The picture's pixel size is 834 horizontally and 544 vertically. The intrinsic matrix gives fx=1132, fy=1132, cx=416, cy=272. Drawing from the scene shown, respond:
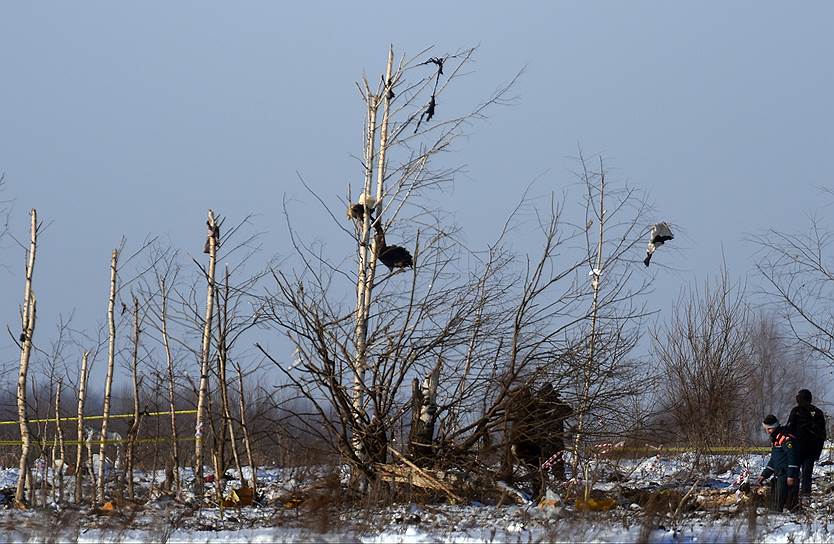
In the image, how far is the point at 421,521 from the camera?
10.8m

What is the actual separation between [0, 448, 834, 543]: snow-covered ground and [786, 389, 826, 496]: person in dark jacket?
1.35 ft

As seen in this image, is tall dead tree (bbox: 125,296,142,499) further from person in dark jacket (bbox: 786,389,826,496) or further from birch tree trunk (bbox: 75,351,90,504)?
person in dark jacket (bbox: 786,389,826,496)

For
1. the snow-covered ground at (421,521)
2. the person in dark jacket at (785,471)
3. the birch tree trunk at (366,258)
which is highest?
the birch tree trunk at (366,258)

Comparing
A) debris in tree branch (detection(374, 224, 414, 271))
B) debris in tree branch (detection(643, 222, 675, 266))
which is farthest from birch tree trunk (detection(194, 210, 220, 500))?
debris in tree branch (detection(643, 222, 675, 266))

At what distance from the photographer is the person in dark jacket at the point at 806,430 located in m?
13.8

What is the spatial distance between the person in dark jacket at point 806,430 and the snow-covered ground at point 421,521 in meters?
0.41

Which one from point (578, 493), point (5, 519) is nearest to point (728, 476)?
point (578, 493)

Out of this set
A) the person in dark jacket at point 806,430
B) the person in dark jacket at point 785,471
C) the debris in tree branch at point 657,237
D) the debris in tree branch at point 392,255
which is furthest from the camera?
the debris in tree branch at point 657,237

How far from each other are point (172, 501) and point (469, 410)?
12.0ft

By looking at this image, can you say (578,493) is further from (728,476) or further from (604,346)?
(728,476)

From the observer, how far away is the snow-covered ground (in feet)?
28.5

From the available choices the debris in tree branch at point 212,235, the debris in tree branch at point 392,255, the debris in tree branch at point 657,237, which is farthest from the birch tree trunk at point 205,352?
the debris in tree branch at point 657,237

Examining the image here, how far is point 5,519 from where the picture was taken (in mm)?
10242

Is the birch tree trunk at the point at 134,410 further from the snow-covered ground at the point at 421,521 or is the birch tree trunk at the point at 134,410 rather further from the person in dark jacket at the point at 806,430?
the person in dark jacket at the point at 806,430
